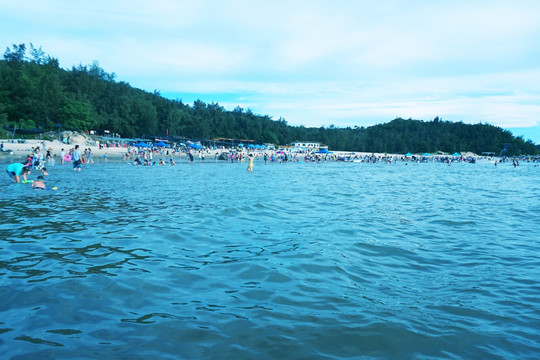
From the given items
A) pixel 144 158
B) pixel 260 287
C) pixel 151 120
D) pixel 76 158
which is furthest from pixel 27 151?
pixel 151 120

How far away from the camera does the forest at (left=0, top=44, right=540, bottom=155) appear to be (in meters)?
59.7

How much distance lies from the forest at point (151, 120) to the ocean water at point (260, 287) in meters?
50.6

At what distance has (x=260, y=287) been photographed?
5.31 m

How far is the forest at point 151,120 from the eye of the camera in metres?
59.7

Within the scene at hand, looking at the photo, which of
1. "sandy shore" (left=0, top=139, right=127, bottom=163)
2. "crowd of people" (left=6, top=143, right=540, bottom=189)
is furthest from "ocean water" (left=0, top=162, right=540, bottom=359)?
"sandy shore" (left=0, top=139, right=127, bottom=163)

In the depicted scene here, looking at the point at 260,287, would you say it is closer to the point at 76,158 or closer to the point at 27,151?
the point at 76,158

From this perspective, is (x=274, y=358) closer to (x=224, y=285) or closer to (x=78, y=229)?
(x=224, y=285)

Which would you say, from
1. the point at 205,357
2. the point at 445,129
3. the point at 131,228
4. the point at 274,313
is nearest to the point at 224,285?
the point at 274,313

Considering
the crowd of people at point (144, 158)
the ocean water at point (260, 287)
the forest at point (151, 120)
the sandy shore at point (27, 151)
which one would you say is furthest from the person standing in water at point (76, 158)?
the forest at point (151, 120)

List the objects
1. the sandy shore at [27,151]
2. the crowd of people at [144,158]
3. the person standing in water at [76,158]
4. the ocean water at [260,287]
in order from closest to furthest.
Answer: the ocean water at [260,287] → the crowd of people at [144,158] → the person standing in water at [76,158] → the sandy shore at [27,151]

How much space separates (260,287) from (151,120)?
83733 millimetres

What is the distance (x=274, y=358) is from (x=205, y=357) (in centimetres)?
70

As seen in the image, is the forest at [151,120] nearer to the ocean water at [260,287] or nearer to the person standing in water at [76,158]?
the person standing in water at [76,158]

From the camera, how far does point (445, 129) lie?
173 m
